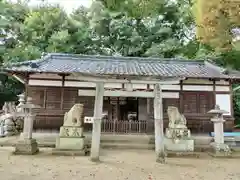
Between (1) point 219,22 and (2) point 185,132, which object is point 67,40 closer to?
(1) point 219,22

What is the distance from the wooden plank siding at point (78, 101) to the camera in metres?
11.8

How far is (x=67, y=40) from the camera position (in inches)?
856

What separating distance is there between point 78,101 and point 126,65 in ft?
13.9

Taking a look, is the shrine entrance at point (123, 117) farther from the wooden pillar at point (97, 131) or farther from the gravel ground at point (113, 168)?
the wooden pillar at point (97, 131)

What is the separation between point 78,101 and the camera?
1219cm

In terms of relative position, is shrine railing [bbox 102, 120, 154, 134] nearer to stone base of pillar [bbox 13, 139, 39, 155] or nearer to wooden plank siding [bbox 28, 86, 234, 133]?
wooden plank siding [bbox 28, 86, 234, 133]

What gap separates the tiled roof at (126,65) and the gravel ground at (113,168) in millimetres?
5115

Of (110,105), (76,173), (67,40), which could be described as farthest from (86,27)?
(76,173)

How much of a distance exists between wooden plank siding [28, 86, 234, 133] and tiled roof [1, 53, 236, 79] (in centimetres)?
115

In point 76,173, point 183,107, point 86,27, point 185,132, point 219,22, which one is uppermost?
point 86,27

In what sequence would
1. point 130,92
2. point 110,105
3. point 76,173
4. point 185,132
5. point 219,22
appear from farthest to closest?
1. point 110,105
2. point 219,22
3. point 185,132
4. point 130,92
5. point 76,173

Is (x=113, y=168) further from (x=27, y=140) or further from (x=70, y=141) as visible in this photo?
(x=27, y=140)

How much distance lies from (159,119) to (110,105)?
6368mm

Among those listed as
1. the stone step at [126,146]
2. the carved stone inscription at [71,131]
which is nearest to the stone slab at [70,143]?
the carved stone inscription at [71,131]
